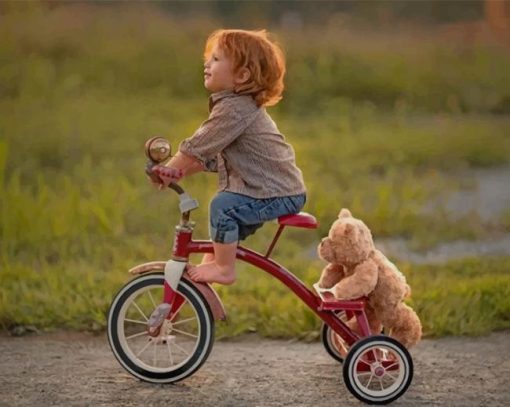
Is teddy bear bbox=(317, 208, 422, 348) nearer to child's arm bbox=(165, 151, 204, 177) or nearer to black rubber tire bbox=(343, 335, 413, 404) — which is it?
black rubber tire bbox=(343, 335, 413, 404)

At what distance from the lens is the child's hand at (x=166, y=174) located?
412 cm

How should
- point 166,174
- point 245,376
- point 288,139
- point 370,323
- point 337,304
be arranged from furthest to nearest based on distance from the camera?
1. point 288,139
2. point 245,376
3. point 370,323
4. point 337,304
5. point 166,174

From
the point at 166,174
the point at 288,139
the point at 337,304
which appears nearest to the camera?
the point at 166,174

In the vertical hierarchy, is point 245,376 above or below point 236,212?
below

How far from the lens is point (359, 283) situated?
4.20 m

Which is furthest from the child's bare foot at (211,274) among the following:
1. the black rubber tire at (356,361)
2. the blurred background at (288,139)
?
the blurred background at (288,139)

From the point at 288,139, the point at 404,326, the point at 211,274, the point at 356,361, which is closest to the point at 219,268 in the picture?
the point at 211,274

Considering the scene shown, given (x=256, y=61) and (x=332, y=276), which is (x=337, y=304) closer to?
(x=332, y=276)

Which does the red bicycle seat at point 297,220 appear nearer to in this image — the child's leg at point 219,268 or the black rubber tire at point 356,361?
the child's leg at point 219,268

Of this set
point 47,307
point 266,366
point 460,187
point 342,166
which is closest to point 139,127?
point 342,166

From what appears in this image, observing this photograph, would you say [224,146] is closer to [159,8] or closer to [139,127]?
[139,127]

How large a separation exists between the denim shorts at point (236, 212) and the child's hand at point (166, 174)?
0.15 metres

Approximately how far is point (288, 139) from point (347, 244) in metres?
3.36

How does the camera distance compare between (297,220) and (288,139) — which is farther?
(288,139)
